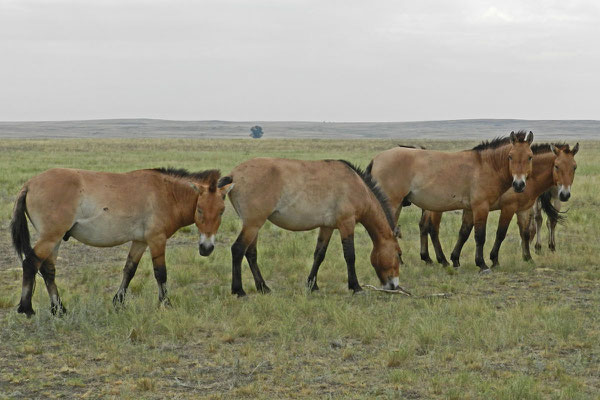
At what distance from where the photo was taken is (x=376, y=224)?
375 inches

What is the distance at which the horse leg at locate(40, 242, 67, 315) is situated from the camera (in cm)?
795

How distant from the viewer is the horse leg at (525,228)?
1203 centimetres

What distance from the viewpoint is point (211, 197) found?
8203 mm

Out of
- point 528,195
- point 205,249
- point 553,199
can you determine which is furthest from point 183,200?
point 553,199

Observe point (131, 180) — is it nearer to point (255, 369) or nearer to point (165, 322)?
point (165, 322)

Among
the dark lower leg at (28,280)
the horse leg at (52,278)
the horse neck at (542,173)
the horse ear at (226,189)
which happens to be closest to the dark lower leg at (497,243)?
the horse neck at (542,173)

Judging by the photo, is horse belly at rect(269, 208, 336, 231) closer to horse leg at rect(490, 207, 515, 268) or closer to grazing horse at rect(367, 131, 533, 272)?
grazing horse at rect(367, 131, 533, 272)

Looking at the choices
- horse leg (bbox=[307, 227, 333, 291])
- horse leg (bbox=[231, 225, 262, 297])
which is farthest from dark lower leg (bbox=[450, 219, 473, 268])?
horse leg (bbox=[231, 225, 262, 297])

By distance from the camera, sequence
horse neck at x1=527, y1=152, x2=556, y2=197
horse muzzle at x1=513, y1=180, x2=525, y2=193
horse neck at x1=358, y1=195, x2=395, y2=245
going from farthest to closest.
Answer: horse neck at x1=527, y1=152, x2=556, y2=197 → horse muzzle at x1=513, y1=180, x2=525, y2=193 → horse neck at x1=358, y1=195, x2=395, y2=245

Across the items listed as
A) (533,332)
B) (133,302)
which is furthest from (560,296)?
(133,302)

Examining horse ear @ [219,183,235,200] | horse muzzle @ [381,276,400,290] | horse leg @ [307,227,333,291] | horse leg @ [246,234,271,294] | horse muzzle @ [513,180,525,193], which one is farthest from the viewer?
horse muzzle @ [513,180,525,193]

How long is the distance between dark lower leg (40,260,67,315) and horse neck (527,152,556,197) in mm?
7997

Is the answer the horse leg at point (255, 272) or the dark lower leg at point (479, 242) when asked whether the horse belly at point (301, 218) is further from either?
the dark lower leg at point (479, 242)

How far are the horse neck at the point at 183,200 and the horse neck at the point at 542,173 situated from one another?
6314 mm
